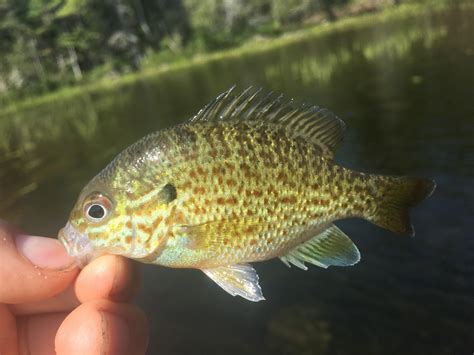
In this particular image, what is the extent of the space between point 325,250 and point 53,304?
6.33 ft

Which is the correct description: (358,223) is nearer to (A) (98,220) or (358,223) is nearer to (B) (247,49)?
(A) (98,220)

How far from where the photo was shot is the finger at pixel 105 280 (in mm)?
2931

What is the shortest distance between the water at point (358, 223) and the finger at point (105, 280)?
360 cm

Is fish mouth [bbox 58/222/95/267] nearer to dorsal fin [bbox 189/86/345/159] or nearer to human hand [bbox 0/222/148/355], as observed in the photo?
human hand [bbox 0/222/148/355]

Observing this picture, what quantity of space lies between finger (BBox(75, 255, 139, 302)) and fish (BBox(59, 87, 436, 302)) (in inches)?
6.8

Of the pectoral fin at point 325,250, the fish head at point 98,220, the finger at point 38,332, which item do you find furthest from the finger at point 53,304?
the pectoral fin at point 325,250

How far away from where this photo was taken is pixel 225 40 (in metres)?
50.6

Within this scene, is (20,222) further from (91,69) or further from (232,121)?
(91,69)

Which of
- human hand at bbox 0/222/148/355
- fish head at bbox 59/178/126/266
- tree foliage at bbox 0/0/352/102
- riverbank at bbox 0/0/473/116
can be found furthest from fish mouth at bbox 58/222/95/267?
tree foliage at bbox 0/0/352/102

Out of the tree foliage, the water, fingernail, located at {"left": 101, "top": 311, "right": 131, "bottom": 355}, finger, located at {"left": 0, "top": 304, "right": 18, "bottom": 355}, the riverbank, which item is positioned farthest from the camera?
the tree foliage

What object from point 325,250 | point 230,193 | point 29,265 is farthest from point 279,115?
point 29,265

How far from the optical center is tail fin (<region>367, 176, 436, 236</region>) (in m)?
2.89

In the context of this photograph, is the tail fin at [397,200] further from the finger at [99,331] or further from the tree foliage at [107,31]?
the tree foliage at [107,31]

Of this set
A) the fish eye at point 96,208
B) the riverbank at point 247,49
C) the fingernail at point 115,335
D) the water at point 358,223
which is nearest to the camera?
the fish eye at point 96,208
